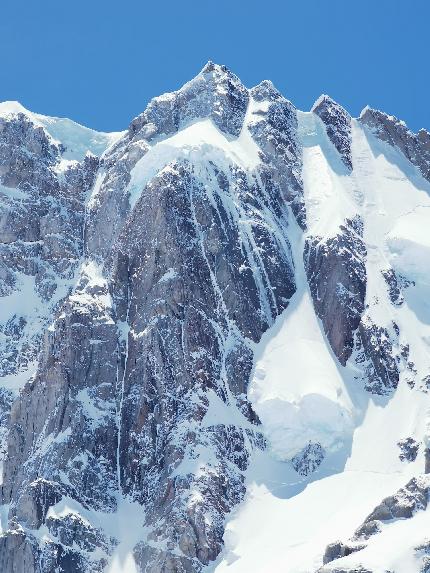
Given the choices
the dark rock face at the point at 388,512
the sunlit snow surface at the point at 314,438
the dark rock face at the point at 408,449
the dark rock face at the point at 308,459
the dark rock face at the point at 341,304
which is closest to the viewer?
the dark rock face at the point at 388,512

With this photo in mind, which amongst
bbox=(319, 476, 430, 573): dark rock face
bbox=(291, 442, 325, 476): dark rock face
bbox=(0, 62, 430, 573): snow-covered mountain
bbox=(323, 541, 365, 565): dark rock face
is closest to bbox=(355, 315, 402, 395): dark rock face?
bbox=(0, 62, 430, 573): snow-covered mountain

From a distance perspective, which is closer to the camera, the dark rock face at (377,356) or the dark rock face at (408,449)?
the dark rock face at (408,449)

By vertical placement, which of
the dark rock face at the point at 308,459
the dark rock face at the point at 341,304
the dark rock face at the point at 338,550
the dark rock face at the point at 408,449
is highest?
the dark rock face at the point at 341,304

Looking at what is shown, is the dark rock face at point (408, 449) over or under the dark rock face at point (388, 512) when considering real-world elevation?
over

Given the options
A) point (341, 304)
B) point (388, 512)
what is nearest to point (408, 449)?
point (388, 512)

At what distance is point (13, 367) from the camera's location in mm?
197625

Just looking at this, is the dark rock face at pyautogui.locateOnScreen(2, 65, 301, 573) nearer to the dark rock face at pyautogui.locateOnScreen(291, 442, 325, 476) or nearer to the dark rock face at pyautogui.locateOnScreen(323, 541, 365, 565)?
the dark rock face at pyautogui.locateOnScreen(291, 442, 325, 476)

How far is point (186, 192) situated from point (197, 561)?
6428 centimetres

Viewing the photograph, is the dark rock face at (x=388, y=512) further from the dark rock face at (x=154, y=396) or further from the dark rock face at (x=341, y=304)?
the dark rock face at (x=341, y=304)

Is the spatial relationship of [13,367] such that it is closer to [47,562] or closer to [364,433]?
[47,562]

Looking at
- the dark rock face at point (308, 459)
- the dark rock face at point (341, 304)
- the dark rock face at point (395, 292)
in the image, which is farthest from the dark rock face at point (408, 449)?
the dark rock face at point (395, 292)

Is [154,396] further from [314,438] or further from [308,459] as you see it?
[308,459]

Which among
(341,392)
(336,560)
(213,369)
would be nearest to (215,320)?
(213,369)

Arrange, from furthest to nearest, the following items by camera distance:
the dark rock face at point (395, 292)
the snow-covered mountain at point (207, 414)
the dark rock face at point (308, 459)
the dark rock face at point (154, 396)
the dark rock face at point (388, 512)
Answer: the dark rock face at point (395, 292)
the dark rock face at point (308, 459)
the dark rock face at point (154, 396)
the snow-covered mountain at point (207, 414)
the dark rock face at point (388, 512)
